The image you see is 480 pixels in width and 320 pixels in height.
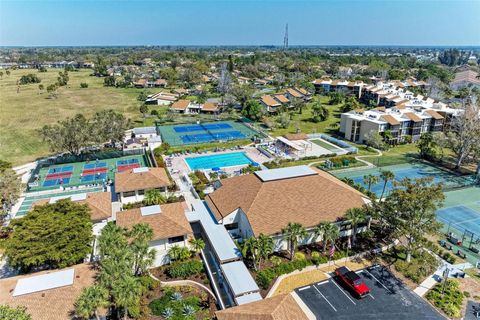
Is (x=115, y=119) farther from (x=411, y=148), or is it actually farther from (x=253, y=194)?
(x=411, y=148)

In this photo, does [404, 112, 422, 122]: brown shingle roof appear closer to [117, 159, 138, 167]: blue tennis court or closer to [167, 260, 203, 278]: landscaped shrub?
[117, 159, 138, 167]: blue tennis court

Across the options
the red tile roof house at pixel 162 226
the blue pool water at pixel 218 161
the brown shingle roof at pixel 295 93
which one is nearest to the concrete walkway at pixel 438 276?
the red tile roof house at pixel 162 226

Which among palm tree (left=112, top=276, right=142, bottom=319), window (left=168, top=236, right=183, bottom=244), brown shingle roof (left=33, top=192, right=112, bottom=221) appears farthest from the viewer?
brown shingle roof (left=33, top=192, right=112, bottom=221)

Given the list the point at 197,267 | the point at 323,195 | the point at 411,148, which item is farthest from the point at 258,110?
the point at 197,267

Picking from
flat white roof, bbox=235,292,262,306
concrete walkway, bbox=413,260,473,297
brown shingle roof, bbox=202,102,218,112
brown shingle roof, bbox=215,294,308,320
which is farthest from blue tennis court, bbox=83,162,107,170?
concrete walkway, bbox=413,260,473,297

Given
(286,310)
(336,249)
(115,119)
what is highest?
(115,119)

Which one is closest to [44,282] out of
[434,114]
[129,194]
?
[129,194]

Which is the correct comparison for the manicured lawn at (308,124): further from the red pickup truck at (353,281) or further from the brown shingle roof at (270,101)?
the red pickup truck at (353,281)
